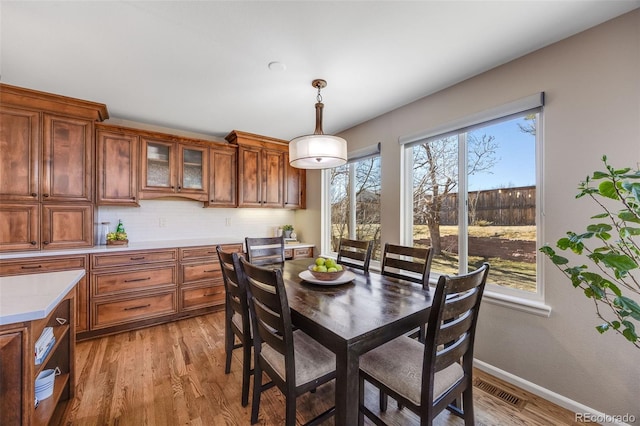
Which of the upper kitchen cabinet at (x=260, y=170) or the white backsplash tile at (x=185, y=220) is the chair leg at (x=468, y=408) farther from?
the white backsplash tile at (x=185, y=220)

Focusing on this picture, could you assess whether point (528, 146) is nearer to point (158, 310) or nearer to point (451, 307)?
point (451, 307)

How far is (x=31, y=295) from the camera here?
1234 millimetres

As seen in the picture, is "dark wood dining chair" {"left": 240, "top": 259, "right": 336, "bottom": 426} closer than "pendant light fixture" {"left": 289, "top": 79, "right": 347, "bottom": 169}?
Yes

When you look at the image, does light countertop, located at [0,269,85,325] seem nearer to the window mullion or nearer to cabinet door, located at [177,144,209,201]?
cabinet door, located at [177,144,209,201]

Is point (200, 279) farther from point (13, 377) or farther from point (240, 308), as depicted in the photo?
point (13, 377)

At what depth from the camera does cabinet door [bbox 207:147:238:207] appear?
3.58 metres

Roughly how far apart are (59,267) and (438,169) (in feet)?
12.5

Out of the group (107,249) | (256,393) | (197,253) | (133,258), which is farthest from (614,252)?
(107,249)

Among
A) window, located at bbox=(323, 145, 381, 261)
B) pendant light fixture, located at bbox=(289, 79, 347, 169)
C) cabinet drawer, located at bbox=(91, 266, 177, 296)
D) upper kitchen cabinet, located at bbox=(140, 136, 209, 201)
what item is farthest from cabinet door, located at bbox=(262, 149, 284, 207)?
pendant light fixture, located at bbox=(289, 79, 347, 169)

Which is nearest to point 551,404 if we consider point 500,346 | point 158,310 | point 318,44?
point 500,346

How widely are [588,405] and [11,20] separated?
4.26 meters

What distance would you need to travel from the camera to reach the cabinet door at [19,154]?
7.82 feet

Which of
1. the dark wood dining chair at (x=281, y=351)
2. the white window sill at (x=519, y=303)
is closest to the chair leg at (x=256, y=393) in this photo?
the dark wood dining chair at (x=281, y=351)

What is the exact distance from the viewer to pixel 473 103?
223cm
